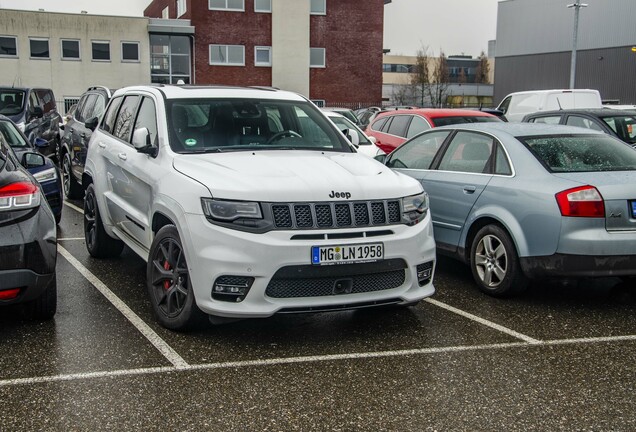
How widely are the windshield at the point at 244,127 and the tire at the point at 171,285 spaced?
86 centimetres

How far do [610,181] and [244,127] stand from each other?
3028 mm

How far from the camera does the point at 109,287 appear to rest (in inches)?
263

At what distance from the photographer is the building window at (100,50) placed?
42438 mm

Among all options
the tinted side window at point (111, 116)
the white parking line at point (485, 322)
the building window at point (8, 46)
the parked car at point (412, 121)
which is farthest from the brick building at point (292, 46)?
the white parking line at point (485, 322)

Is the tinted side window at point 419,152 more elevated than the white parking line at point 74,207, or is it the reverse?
the tinted side window at point 419,152

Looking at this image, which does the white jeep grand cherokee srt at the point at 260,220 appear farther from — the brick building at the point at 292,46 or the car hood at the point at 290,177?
the brick building at the point at 292,46

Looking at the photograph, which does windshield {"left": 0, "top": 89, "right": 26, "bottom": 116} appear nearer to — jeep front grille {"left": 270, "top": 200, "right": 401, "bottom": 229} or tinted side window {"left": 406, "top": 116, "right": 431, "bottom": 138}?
tinted side window {"left": 406, "top": 116, "right": 431, "bottom": 138}

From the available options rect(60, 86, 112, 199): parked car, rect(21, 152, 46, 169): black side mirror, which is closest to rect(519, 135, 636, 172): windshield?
rect(21, 152, 46, 169): black side mirror

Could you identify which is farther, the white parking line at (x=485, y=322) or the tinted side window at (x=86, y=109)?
the tinted side window at (x=86, y=109)

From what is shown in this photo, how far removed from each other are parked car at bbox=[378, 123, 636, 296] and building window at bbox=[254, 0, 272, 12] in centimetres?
3855

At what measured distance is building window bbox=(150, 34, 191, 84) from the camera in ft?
142

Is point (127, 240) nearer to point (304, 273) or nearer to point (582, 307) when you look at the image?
point (304, 273)

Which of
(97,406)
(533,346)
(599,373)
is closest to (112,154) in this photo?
(97,406)

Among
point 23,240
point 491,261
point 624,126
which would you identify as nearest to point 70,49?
point 624,126
